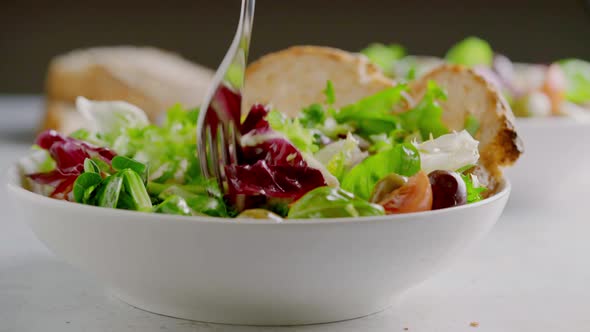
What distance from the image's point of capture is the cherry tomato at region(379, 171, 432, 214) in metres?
1.00

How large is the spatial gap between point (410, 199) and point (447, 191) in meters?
0.06

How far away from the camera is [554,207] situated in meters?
1.85

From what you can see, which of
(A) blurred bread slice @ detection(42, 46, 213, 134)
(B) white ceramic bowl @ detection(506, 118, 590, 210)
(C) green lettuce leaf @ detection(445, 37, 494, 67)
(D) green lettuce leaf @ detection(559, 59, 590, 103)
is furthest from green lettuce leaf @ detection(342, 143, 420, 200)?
(A) blurred bread slice @ detection(42, 46, 213, 134)

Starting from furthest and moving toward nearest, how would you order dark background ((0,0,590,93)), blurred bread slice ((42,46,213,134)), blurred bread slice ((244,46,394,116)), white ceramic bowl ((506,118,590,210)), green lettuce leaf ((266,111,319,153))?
1. dark background ((0,0,590,93))
2. blurred bread slice ((42,46,213,134))
3. white ceramic bowl ((506,118,590,210))
4. blurred bread slice ((244,46,394,116))
5. green lettuce leaf ((266,111,319,153))

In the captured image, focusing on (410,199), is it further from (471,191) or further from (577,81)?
(577,81)

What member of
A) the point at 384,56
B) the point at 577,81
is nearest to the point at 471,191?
the point at 577,81

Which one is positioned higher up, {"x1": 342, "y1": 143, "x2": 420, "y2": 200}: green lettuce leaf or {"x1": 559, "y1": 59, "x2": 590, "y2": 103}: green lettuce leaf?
{"x1": 342, "y1": 143, "x2": 420, "y2": 200}: green lettuce leaf

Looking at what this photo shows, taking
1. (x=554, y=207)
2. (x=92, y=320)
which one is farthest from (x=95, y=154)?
(x=554, y=207)

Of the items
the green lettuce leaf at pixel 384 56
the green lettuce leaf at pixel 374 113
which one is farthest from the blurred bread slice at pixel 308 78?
the green lettuce leaf at pixel 384 56

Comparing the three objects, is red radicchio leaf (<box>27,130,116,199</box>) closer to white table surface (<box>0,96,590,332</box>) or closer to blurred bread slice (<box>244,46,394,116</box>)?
white table surface (<box>0,96,590,332</box>)

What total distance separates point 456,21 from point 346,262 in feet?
14.5

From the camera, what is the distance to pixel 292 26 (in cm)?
520

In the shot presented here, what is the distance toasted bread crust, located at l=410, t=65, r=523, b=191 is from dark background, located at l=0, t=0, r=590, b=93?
3.65 metres

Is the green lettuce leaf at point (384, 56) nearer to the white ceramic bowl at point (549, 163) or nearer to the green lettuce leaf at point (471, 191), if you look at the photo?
the white ceramic bowl at point (549, 163)
